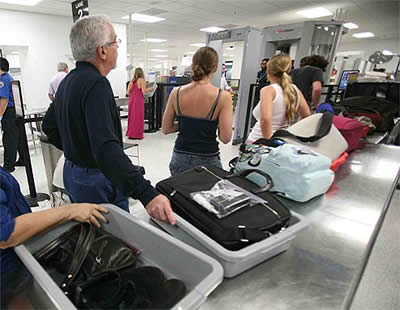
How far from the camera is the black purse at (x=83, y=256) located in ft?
1.91

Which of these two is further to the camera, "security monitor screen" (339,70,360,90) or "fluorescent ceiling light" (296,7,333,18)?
"fluorescent ceiling light" (296,7,333,18)

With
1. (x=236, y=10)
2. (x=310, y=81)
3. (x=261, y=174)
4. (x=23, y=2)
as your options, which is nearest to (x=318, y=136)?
(x=261, y=174)

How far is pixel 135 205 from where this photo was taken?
9.30ft

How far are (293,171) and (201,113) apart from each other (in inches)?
31.0

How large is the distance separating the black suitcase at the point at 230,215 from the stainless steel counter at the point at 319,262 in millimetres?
109

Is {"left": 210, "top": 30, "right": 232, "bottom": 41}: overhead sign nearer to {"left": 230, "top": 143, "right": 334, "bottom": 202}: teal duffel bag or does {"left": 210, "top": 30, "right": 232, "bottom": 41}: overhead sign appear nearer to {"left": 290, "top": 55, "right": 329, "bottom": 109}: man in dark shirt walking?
{"left": 290, "top": 55, "right": 329, "bottom": 109}: man in dark shirt walking

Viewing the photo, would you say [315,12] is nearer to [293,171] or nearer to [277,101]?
[277,101]

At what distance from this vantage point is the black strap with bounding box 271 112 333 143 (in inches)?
53.9

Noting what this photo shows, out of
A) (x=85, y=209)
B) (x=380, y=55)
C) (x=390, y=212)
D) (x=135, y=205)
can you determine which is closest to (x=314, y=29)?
(x=380, y=55)

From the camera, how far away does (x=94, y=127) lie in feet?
3.31

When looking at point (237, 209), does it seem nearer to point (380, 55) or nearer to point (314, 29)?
point (314, 29)

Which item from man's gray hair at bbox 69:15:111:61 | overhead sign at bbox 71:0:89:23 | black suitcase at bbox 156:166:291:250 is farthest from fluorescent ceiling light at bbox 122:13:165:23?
black suitcase at bbox 156:166:291:250

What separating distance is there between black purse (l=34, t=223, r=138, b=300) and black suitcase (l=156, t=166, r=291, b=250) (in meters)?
0.20

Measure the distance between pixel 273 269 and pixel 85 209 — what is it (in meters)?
0.56
